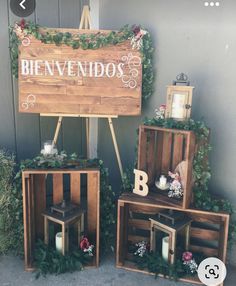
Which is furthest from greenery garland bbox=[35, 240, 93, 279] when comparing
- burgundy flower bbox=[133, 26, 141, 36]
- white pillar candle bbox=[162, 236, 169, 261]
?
burgundy flower bbox=[133, 26, 141, 36]

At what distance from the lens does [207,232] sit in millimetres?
2367

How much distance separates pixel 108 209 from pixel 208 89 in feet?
3.59

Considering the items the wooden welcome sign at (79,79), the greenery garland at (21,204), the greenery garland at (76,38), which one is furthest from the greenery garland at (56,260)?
the greenery garland at (76,38)

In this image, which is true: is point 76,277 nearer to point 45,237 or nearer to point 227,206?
point 45,237

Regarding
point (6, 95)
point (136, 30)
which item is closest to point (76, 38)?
point (136, 30)

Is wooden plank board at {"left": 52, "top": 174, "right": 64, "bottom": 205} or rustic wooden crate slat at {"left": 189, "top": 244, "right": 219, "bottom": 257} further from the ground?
wooden plank board at {"left": 52, "top": 174, "right": 64, "bottom": 205}

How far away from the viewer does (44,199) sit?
8.04ft

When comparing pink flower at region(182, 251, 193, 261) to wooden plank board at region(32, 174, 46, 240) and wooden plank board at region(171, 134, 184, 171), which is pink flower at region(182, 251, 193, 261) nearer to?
wooden plank board at region(171, 134, 184, 171)

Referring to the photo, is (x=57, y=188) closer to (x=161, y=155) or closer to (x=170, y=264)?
(x=161, y=155)

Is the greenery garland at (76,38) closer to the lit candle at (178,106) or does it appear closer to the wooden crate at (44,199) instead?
the lit candle at (178,106)

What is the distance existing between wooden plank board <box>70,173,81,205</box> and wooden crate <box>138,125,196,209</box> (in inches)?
17.4

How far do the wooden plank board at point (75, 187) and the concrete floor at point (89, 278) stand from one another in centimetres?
49

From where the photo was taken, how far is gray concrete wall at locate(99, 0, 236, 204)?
224cm

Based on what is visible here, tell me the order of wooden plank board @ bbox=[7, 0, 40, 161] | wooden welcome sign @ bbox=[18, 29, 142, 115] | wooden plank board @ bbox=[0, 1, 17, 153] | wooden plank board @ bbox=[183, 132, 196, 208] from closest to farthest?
wooden plank board @ bbox=[183, 132, 196, 208] < wooden welcome sign @ bbox=[18, 29, 142, 115] < wooden plank board @ bbox=[0, 1, 17, 153] < wooden plank board @ bbox=[7, 0, 40, 161]
